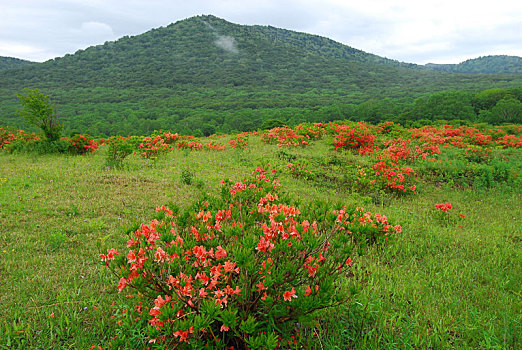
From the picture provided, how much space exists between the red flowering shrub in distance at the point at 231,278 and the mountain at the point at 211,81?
4420 centimetres

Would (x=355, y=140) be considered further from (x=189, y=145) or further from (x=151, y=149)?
(x=151, y=149)

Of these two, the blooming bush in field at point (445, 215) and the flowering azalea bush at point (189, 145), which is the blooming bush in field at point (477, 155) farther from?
the flowering azalea bush at point (189, 145)

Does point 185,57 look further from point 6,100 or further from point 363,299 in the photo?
point 363,299

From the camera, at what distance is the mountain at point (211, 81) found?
57.2 meters

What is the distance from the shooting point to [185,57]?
4464 inches

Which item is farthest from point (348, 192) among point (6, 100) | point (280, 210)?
point (6, 100)

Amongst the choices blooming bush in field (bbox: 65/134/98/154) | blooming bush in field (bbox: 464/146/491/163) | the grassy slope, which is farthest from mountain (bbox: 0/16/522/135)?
the grassy slope

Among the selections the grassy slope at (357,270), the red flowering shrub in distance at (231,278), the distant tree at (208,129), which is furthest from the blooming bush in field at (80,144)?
the distant tree at (208,129)

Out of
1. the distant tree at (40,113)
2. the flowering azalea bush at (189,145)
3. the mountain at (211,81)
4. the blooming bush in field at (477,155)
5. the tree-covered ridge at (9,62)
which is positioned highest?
the tree-covered ridge at (9,62)

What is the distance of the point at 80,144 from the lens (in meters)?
10.2

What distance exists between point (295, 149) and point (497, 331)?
9619 millimetres

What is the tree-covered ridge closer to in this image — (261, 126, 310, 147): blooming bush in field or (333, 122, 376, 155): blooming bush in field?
(261, 126, 310, 147): blooming bush in field

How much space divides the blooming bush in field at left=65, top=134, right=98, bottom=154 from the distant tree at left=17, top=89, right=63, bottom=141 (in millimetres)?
563

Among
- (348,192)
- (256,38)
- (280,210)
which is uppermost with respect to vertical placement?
(256,38)
